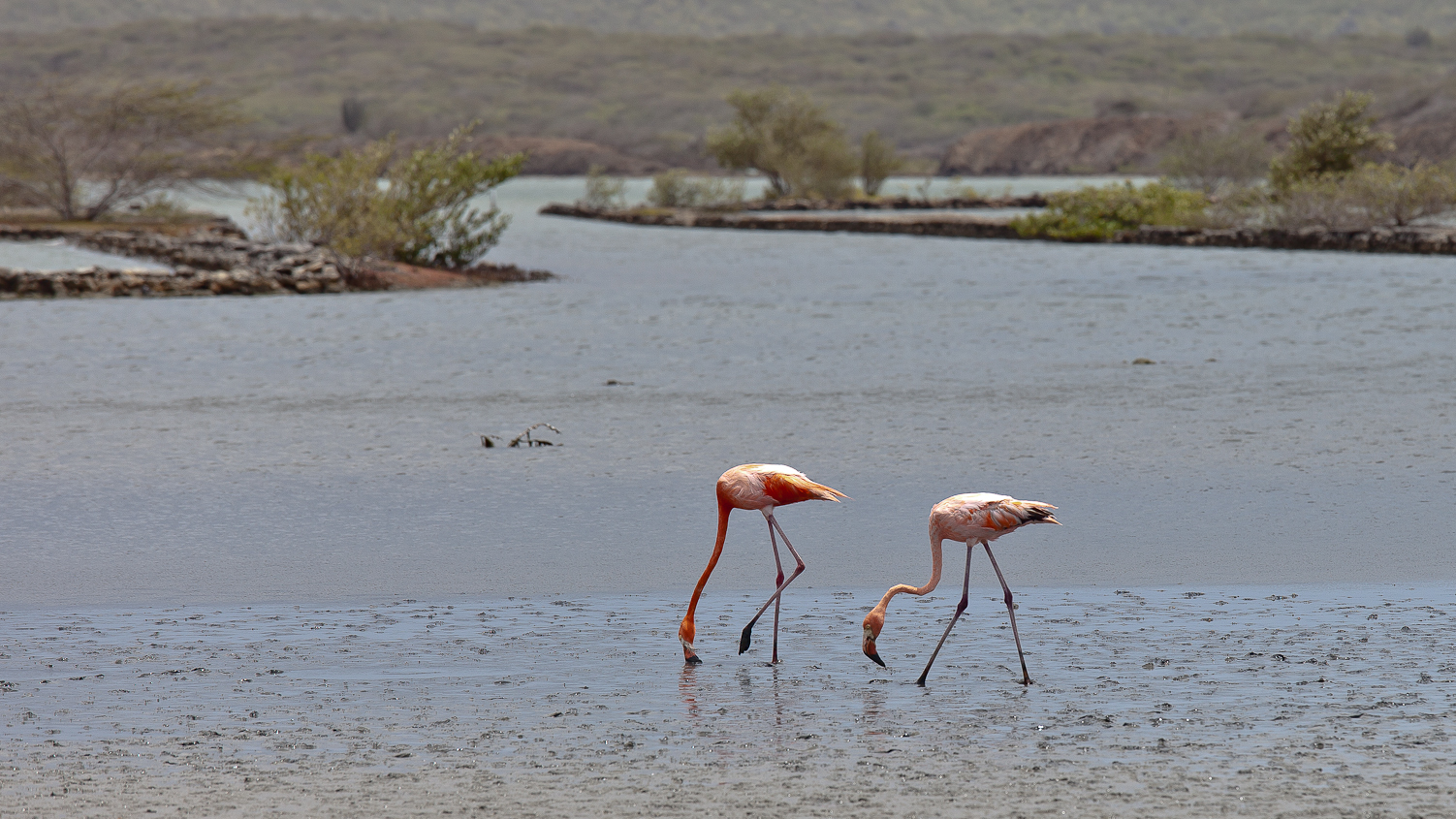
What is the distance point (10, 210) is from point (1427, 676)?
52.5 metres

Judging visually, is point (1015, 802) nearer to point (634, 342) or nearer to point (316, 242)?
point (634, 342)

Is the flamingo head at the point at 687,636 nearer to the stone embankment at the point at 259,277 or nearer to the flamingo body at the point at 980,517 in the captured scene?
the flamingo body at the point at 980,517

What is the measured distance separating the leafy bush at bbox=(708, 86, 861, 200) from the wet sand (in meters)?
56.7

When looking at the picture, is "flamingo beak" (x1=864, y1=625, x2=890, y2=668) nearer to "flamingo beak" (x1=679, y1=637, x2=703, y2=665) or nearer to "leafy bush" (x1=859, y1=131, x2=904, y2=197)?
"flamingo beak" (x1=679, y1=637, x2=703, y2=665)

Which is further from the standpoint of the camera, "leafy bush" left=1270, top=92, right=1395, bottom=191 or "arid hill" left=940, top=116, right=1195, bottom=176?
"arid hill" left=940, top=116, right=1195, bottom=176

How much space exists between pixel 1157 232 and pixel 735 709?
3380 cm

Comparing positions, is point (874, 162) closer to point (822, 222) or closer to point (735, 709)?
Answer: point (822, 222)

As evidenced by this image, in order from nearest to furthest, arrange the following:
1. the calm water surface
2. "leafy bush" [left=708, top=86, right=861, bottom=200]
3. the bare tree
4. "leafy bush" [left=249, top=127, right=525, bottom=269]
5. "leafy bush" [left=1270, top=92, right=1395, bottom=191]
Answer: the calm water surface, "leafy bush" [left=249, top=127, right=525, bottom=269], "leafy bush" [left=1270, top=92, right=1395, bottom=191], the bare tree, "leafy bush" [left=708, top=86, right=861, bottom=200]

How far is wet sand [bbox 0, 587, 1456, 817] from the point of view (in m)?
4.33

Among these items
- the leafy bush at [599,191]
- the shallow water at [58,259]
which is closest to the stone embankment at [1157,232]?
the leafy bush at [599,191]

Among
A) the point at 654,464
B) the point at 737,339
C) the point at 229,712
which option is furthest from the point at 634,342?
the point at 229,712

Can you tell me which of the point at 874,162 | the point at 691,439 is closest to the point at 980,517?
the point at 691,439

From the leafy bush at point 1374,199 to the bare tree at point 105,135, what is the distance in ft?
91.5

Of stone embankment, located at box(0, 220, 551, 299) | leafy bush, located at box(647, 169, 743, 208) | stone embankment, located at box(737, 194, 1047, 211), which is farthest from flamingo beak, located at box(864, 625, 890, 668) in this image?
stone embankment, located at box(737, 194, 1047, 211)
